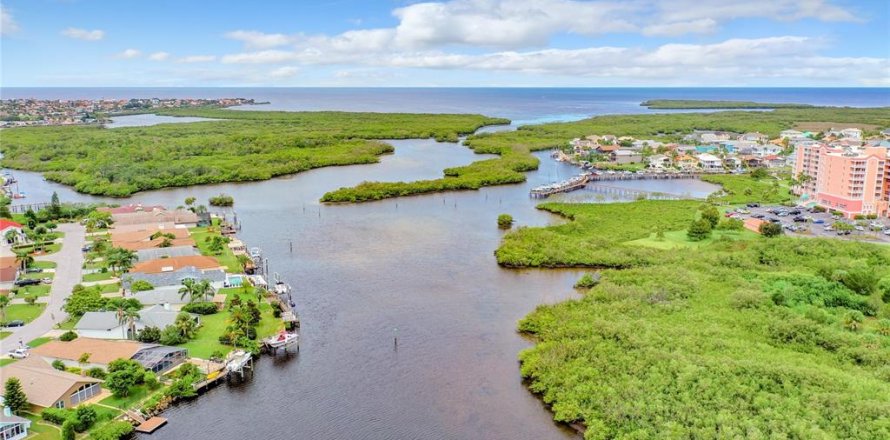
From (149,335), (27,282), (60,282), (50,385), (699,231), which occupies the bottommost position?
(50,385)

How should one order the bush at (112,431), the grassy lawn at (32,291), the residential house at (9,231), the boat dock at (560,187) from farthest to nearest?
the boat dock at (560,187)
the residential house at (9,231)
the grassy lawn at (32,291)
the bush at (112,431)

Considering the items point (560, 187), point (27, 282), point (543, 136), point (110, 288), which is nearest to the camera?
point (110, 288)

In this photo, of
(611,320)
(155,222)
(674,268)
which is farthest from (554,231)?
(155,222)

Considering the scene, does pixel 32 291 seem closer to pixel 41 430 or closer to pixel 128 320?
pixel 128 320

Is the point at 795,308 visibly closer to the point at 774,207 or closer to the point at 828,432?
the point at 828,432

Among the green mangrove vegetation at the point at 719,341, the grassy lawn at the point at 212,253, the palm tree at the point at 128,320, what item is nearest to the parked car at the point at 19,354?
the palm tree at the point at 128,320

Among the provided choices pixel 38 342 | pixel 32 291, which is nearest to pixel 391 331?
pixel 38 342

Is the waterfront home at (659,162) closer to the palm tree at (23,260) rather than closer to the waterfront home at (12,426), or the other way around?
the palm tree at (23,260)
